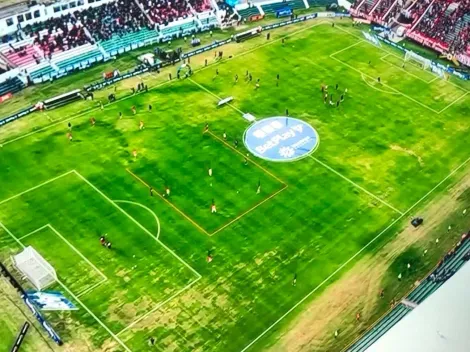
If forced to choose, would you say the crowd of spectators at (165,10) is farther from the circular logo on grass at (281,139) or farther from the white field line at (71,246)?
the white field line at (71,246)

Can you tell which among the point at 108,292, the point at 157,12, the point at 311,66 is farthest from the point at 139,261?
the point at 157,12

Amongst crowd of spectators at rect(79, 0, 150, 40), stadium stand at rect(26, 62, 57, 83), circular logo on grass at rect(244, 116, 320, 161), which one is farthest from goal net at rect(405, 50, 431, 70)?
stadium stand at rect(26, 62, 57, 83)

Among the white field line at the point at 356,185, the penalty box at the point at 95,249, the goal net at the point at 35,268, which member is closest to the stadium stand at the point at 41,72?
the penalty box at the point at 95,249

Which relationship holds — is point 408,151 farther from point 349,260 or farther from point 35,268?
point 35,268

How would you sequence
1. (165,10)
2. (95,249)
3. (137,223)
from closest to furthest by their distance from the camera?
1. (95,249)
2. (137,223)
3. (165,10)

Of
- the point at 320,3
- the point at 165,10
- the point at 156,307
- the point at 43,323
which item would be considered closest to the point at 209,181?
the point at 156,307

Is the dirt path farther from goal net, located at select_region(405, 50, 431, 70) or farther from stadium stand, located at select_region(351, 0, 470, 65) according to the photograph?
stadium stand, located at select_region(351, 0, 470, 65)
